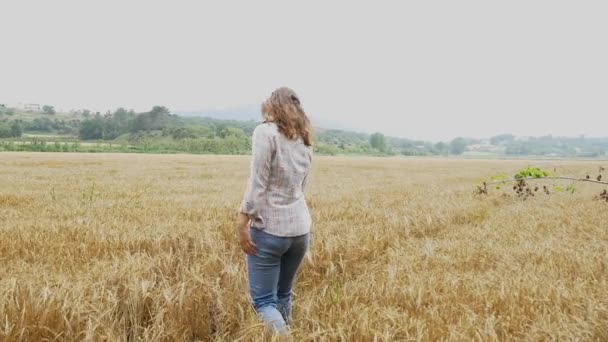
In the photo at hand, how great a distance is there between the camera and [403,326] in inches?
140

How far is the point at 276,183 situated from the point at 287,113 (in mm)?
520

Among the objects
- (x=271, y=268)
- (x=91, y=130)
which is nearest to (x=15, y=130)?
(x=91, y=130)

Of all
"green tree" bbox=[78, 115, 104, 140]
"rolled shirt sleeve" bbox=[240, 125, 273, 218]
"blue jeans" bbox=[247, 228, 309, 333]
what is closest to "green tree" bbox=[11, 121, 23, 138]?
"green tree" bbox=[78, 115, 104, 140]

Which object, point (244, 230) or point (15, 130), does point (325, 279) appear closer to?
point (244, 230)

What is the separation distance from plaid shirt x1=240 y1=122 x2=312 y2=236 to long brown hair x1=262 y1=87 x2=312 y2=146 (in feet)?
0.16

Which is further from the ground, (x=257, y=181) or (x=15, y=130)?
(x=257, y=181)

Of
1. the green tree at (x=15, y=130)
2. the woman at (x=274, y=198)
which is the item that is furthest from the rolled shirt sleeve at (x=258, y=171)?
the green tree at (x=15, y=130)

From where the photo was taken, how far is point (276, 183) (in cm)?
361

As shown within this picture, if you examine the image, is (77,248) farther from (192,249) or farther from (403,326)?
(403,326)

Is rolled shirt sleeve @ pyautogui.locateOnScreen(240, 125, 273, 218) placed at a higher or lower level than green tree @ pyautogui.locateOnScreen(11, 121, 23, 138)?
higher

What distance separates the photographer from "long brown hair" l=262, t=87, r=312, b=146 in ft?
11.5

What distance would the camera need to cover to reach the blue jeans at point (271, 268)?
11.9 ft

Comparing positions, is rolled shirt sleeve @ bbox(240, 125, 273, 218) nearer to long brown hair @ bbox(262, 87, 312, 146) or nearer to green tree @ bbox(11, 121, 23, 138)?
long brown hair @ bbox(262, 87, 312, 146)

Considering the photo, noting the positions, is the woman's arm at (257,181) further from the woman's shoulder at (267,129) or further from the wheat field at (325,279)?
the wheat field at (325,279)
